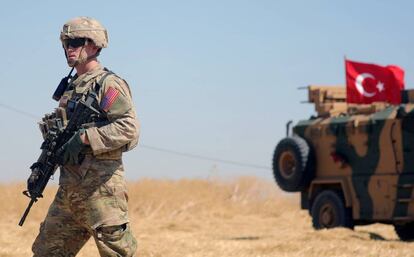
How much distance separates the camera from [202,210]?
2522cm

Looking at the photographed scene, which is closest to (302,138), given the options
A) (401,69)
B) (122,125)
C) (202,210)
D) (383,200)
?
(383,200)

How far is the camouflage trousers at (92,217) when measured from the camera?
19.4 ft

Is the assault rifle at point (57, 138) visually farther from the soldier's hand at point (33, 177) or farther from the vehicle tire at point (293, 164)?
the vehicle tire at point (293, 164)

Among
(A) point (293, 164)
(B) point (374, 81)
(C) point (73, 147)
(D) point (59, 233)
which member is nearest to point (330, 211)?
(A) point (293, 164)

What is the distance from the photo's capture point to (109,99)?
19.7ft

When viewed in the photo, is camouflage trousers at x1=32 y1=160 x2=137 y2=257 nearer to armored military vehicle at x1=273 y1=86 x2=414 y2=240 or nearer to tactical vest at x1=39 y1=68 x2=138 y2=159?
tactical vest at x1=39 y1=68 x2=138 y2=159

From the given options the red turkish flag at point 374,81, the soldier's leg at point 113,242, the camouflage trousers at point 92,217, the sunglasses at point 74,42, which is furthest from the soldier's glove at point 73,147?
the red turkish flag at point 374,81

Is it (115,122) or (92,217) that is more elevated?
(115,122)

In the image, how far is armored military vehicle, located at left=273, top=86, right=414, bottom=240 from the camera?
48.3 feet

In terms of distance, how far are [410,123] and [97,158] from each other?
366 inches

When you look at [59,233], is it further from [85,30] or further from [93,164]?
[85,30]

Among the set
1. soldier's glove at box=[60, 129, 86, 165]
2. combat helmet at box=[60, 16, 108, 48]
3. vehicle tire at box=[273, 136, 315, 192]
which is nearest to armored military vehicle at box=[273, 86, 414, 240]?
vehicle tire at box=[273, 136, 315, 192]

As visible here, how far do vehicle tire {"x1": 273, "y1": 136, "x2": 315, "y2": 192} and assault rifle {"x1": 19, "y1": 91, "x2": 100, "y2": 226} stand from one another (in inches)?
399

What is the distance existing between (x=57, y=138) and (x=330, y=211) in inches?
414
